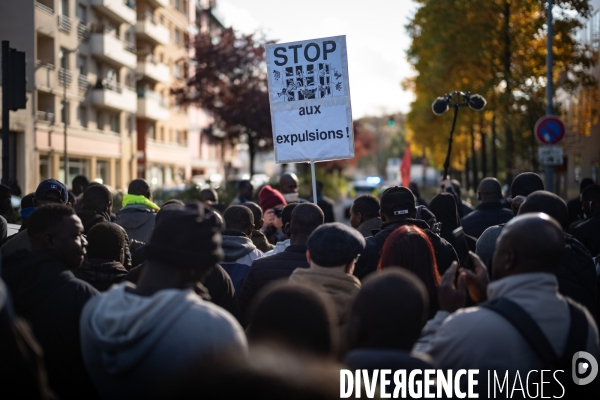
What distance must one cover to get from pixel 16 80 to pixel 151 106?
4143cm

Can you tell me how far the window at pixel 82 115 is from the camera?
41.1 meters

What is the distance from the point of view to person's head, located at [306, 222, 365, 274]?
14.1ft

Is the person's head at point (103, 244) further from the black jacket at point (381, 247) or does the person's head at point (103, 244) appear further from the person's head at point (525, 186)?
the person's head at point (525, 186)

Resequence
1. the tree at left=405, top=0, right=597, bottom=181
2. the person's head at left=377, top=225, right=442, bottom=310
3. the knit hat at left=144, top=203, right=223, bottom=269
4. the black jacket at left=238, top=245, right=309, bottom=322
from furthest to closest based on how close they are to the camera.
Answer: the tree at left=405, top=0, right=597, bottom=181 → the black jacket at left=238, top=245, right=309, bottom=322 → the person's head at left=377, top=225, right=442, bottom=310 → the knit hat at left=144, top=203, right=223, bottom=269

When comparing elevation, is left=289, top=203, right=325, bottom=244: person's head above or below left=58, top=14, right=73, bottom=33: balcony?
below

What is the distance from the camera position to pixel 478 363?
11.0 ft

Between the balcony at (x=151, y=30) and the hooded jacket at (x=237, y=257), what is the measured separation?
45.4m

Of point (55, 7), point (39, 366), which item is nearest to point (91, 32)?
point (55, 7)

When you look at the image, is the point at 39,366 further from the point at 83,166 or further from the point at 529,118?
the point at 83,166

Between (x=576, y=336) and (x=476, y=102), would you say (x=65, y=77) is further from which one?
(x=576, y=336)

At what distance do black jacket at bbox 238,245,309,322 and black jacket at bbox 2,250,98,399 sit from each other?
68.8 inches

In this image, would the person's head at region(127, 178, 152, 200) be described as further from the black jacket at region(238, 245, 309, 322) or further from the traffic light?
the black jacket at region(238, 245, 309, 322)

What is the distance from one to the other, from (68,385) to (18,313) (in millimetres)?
417

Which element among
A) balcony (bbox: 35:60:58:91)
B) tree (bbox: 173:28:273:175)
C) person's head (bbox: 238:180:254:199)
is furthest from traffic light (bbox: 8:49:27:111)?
balcony (bbox: 35:60:58:91)
